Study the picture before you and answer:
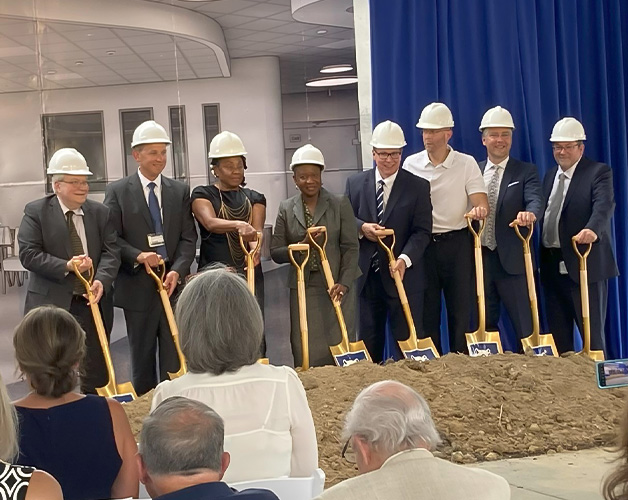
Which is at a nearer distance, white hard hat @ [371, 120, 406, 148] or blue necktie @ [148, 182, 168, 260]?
blue necktie @ [148, 182, 168, 260]

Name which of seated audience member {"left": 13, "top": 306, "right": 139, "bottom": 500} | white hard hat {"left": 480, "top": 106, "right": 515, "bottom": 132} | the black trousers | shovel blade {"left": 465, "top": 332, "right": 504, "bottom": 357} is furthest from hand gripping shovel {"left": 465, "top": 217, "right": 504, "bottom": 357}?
seated audience member {"left": 13, "top": 306, "right": 139, "bottom": 500}

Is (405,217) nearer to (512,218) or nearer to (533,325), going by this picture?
(512,218)

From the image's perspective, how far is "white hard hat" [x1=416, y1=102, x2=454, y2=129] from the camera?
6172 millimetres

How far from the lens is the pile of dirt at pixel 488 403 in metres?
4.52

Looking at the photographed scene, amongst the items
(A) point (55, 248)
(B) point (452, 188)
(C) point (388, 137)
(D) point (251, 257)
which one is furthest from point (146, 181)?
(B) point (452, 188)

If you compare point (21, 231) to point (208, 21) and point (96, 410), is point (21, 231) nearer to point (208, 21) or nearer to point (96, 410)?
point (208, 21)

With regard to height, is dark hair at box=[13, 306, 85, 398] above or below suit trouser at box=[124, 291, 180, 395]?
above

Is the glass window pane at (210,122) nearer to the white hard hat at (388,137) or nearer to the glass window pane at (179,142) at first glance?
the glass window pane at (179,142)

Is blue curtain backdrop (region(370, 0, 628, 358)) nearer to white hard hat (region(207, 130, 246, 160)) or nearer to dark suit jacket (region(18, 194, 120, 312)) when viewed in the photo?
white hard hat (region(207, 130, 246, 160))

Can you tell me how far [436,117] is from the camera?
243 inches

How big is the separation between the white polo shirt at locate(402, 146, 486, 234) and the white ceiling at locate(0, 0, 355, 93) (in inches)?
51.1

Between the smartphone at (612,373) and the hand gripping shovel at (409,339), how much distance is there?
3.44 metres

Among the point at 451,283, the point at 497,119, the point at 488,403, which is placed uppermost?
the point at 497,119

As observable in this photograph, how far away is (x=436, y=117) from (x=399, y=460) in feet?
14.8
